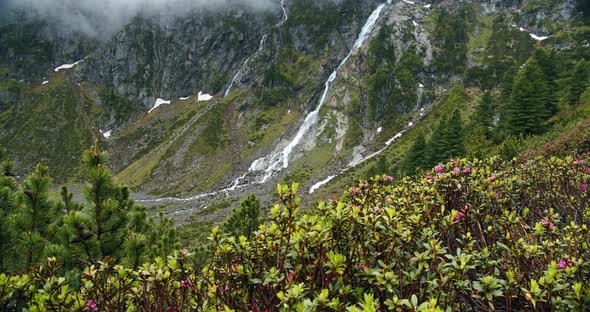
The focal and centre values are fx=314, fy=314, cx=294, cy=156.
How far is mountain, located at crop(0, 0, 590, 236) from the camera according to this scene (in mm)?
70250

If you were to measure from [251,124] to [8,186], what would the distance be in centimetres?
10972

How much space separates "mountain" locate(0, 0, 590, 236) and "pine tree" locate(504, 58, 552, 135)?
275 millimetres


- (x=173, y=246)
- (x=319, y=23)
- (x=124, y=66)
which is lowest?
(x=173, y=246)

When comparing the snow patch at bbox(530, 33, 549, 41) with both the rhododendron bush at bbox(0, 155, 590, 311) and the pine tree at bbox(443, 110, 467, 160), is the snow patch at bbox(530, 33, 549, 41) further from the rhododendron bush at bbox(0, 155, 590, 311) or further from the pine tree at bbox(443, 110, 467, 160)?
the rhododendron bush at bbox(0, 155, 590, 311)

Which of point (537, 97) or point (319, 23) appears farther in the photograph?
point (319, 23)

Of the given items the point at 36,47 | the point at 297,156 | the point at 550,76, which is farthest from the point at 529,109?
the point at 36,47

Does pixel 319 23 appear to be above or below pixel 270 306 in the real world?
above

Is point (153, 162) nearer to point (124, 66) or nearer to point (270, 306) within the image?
point (124, 66)

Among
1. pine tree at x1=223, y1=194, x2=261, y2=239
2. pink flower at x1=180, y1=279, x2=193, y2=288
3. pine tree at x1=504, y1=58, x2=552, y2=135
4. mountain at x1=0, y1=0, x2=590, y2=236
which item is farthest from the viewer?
mountain at x1=0, y1=0, x2=590, y2=236

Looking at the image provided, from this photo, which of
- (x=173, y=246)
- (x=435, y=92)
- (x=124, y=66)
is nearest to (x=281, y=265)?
(x=173, y=246)

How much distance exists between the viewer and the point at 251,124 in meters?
114

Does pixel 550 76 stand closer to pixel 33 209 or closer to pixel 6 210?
pixel 33 209

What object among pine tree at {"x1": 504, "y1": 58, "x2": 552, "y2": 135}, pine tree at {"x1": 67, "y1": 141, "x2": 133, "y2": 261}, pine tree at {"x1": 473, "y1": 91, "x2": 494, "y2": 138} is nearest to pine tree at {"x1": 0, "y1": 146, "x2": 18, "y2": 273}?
pine tree at {"x1": 67, "y1": 141, "x2": 133, "y2": 261}

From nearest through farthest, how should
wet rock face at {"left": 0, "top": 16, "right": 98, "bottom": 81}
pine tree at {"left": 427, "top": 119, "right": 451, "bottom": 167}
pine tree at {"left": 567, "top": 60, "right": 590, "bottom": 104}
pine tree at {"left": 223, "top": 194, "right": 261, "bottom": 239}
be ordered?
pine tree at {"left": 223, "top": 194, "right": 261, "bottom": 239} → pine tree at {"left": 567, "top": 60, "right": 590, "bottom": 104} → pine tree at {"left": 427, "top": 119, "right": 451, "bottom": 167} → wet rock face at {"left": 0, "top": 16, "right": 98, "bottom": 81}
